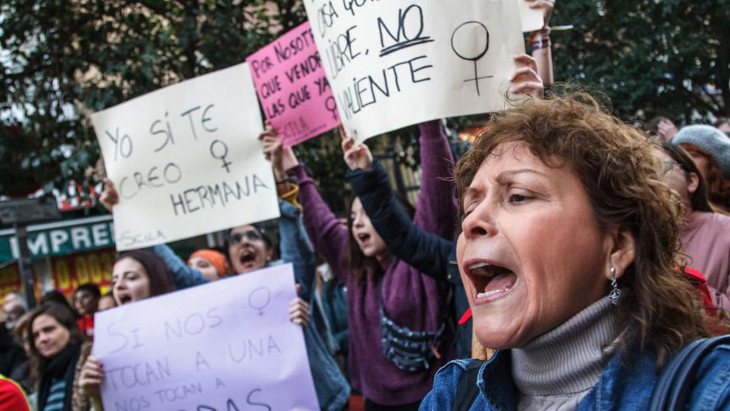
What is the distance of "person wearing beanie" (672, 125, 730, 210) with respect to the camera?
10.9 ft

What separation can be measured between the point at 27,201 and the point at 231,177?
121 inches

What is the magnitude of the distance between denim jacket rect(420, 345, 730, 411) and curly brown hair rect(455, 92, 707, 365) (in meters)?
0.06

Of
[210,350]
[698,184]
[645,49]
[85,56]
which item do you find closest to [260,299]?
[210,350]

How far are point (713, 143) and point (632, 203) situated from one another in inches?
88.3

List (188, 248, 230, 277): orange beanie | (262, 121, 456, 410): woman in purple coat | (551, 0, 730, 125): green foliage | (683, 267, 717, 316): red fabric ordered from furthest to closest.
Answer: (551, 0, 730, 125): green foliage
(188, 248, 230, 277): orange beanie
(262, 121, 456, 410): woman in purple coat
(683, 267, 717, 316): red fabric

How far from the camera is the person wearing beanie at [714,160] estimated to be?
3.32m

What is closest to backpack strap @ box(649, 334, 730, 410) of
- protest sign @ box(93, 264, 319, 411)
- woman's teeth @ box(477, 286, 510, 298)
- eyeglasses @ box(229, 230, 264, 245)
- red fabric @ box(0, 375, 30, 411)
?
woman's teeth @ box(477, 286, 510, 298)

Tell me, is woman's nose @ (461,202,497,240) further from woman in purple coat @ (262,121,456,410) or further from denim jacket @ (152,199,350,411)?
denim jacket @ (152,199,350,411)

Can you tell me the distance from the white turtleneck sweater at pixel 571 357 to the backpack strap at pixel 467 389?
12cm

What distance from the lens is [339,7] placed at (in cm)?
287

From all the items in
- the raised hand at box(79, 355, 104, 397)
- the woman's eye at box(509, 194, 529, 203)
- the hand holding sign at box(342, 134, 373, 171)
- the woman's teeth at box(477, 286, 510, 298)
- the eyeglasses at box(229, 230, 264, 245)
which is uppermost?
the hand holding sign at box(342, 134, 373, 171)

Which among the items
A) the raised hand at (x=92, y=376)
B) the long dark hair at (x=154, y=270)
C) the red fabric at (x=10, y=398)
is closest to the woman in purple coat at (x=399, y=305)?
the long dark hair at (x=154, y=270)

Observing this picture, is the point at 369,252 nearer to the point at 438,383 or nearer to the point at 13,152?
the point at 438,383

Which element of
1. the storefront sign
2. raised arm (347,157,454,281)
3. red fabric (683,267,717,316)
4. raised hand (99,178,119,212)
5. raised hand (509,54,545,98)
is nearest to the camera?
red fabric (683,267,717,316)
